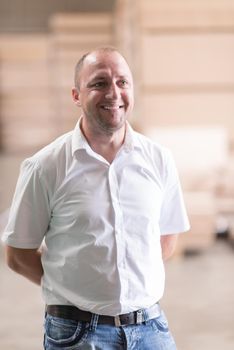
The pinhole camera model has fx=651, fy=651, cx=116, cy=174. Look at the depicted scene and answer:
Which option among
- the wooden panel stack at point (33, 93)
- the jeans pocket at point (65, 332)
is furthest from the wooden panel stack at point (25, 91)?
the jeans pocket at point (65, 332)

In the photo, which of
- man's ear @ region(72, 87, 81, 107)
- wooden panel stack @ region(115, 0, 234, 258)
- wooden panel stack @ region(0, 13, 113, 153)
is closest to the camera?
man's ear @ region(72, 87, 81, 107)

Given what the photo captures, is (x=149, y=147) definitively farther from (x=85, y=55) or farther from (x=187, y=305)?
(x=187, y=305)

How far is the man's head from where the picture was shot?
67.5 inches

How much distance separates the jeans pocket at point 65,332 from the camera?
Answer: 66.5 inches

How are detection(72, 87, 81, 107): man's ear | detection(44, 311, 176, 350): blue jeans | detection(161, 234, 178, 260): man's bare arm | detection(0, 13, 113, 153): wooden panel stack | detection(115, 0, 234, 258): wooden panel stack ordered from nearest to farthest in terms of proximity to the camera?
detection(44, 311, 176, 350): blue jeans, detection(72, 87, 81, 107): man's ear, detection(161, 234, 178, 260): man's bare arm, detection(115, 0, 234, 258): wooden panel stack, detection(0, 13, 113, 153): wooden panel stack

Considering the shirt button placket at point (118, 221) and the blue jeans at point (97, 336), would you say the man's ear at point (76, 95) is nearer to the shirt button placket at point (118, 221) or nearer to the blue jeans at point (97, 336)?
the shirt button placket at point (118, 221)

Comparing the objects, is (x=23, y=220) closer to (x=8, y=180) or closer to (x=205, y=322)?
(x=205, y=322)

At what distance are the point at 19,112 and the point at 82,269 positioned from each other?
12169 millimetres

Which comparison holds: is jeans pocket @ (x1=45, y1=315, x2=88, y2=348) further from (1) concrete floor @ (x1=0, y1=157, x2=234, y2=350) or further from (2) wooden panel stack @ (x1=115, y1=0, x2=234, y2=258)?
(2) wooden panel stack @ (x1=115, y1=0, x2=234, y2=258)

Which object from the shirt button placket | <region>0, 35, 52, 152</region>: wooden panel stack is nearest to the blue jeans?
the shirt button placket

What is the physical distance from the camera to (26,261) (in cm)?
188

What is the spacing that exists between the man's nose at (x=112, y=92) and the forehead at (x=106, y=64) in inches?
1.4

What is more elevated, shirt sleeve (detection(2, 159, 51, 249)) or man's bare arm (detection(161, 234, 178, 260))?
shirt sleeve (detection(2, 159, 51, 249))

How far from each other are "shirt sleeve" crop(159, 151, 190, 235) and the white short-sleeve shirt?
3.6 inches
